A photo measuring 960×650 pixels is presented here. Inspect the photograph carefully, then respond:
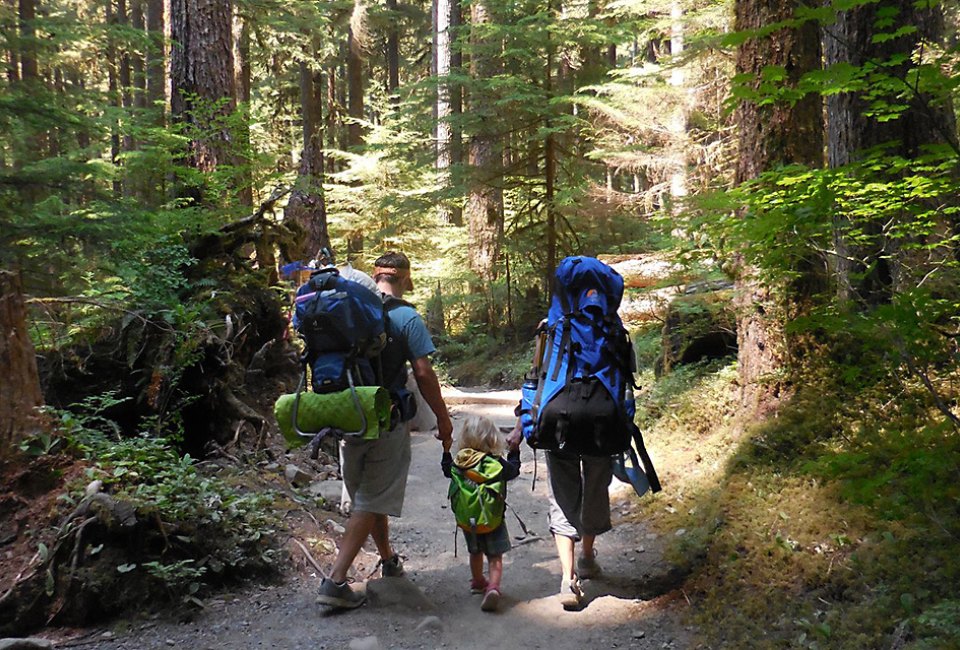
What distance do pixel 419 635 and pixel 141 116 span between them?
24.4 feet

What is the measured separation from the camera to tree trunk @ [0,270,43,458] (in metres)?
4.68

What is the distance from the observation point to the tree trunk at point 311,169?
15.4 metres

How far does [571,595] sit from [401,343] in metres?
2.03

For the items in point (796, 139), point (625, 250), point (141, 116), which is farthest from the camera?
point (625, 250)

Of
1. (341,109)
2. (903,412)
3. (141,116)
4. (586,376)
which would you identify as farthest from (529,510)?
(341,109)

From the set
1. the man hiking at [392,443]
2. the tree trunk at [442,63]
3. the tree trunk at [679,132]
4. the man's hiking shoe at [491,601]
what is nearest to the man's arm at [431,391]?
the man hiking at [392,443]

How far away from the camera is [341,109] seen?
82.6 ft

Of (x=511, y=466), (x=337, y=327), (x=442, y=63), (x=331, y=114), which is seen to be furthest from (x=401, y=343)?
(x=331, y=114)

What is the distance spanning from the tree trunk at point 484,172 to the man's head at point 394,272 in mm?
11021

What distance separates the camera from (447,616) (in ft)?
15.0

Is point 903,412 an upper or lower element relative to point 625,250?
lower

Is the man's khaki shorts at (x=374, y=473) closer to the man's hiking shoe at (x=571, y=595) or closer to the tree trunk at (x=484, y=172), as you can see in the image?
the man's hiking shoe at (x=571, y=595)

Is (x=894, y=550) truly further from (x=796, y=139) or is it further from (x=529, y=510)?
(x=529, y=510)

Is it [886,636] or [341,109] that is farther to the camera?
[341,109]
